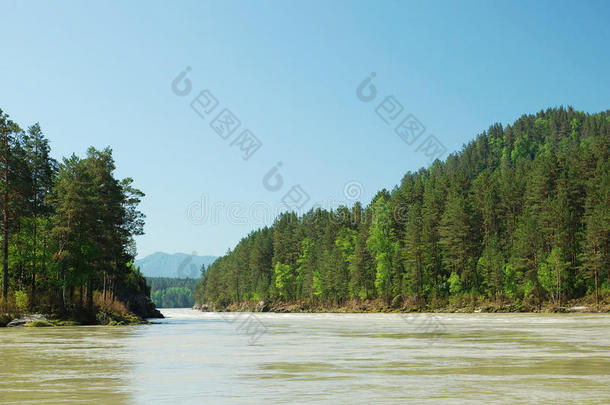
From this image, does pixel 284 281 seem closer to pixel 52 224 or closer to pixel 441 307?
pixel 441 307

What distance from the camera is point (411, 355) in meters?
23.7

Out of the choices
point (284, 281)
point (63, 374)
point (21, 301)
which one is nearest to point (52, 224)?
point (21, 301)

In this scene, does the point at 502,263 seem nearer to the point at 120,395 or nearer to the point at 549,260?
the point at 549,260

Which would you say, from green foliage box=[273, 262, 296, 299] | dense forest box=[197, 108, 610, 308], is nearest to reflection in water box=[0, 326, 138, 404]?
dense forest box=[197, 108, 610, 308]

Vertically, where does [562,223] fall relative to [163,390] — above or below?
above

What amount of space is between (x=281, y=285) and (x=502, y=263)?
77620 millimetres

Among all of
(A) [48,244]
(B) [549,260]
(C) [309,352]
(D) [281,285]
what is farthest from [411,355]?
(D) [281,285]

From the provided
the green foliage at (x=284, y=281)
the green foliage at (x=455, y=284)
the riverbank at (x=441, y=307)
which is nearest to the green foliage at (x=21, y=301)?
the riverbank at (x=441, y=307)

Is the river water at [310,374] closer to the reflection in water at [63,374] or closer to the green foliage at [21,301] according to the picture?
Answer: the reflection in water at [63,374]

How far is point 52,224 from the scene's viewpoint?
59281mm

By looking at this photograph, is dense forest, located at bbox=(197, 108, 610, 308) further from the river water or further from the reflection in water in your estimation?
the reflection in water

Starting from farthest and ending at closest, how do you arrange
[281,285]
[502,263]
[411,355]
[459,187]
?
1. [281,285]
2. [459,187]
3. [502,263]
4. [411,355]

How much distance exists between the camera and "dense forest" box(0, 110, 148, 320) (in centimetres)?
5559

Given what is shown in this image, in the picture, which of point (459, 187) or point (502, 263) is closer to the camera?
point (502, 263)
